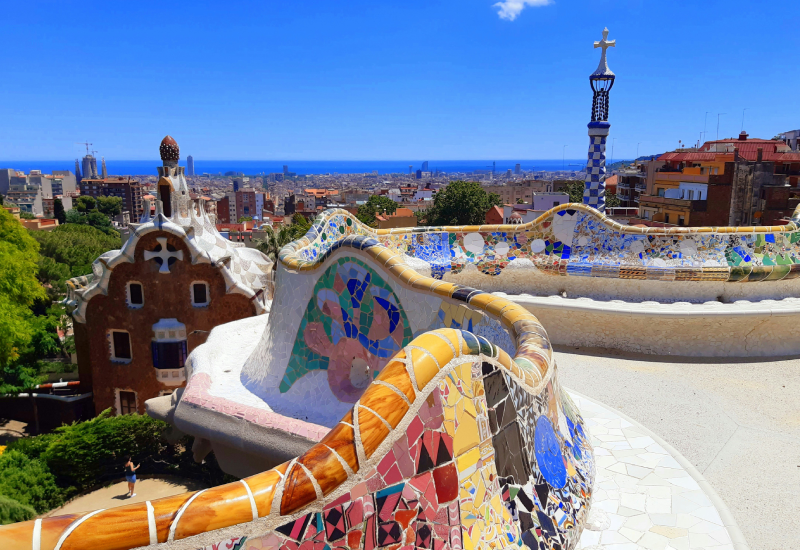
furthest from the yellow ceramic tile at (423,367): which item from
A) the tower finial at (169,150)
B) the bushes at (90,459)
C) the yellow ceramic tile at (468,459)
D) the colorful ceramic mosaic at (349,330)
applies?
the tower finial at (169,150)

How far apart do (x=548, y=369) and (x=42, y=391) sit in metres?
17.4

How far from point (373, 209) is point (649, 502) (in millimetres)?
51270

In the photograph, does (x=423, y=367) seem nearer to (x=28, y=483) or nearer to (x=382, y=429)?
(x=382, y=429)

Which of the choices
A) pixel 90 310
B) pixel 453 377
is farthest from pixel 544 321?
pixel 90 310

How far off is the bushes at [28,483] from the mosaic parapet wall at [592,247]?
6294 mm

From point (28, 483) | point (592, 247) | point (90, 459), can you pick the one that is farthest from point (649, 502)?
point (28, 483)

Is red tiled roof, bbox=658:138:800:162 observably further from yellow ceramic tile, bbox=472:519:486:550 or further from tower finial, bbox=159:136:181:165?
yellow ceramic tile, bbox=472:519:486:550

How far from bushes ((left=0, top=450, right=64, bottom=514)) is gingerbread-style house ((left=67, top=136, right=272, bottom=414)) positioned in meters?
2.56

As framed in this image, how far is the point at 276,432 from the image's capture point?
5.10m

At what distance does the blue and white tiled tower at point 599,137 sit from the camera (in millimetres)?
11578

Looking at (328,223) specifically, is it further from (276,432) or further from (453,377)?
(453,377)

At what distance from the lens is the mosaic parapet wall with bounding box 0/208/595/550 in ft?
6.18

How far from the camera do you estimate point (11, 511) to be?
27.3 ft

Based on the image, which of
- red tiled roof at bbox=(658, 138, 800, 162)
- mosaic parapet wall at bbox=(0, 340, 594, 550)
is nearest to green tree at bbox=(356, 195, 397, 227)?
red tiled roof at bbox=(658, 138, 800, 162)
